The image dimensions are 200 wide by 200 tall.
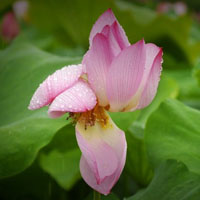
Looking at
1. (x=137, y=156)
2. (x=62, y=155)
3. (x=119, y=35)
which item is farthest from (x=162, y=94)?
(x=119, y=35)

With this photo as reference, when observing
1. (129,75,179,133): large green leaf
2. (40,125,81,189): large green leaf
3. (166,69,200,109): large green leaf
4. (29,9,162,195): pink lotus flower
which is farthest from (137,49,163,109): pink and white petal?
(166,69,200,109): large green leaf

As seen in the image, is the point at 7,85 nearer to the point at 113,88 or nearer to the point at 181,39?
the point at 113,88

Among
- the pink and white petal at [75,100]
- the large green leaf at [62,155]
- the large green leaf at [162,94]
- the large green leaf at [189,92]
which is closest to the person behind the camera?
the pink and white petal at [75,100]

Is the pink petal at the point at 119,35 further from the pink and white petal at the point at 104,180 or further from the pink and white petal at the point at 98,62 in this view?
the pink and white petal at the point at 104,180

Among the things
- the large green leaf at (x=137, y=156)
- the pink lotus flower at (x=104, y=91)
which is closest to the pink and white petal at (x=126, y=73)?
the pink lotus flower at (x=104, y=91)

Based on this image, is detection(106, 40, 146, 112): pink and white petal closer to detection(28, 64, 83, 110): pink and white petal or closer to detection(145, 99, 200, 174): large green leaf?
detection(28, 64, 83, 110): pink and white petal

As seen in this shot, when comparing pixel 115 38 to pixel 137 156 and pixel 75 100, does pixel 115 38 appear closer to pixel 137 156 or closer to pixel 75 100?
pixel 75 100
